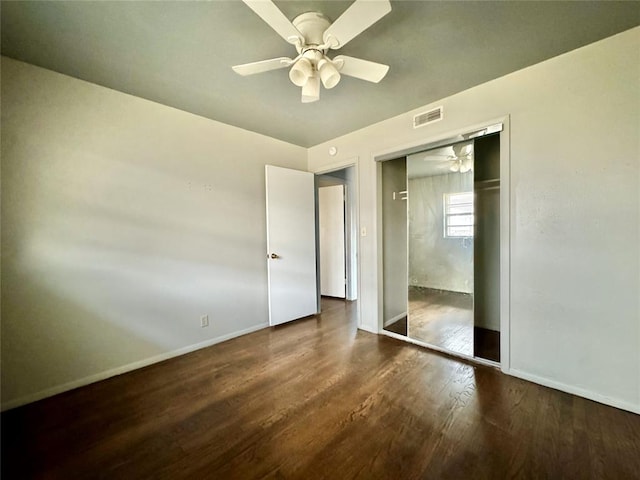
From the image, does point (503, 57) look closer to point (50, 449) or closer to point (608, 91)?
point (608, 91)

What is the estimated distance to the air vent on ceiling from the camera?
2349mm

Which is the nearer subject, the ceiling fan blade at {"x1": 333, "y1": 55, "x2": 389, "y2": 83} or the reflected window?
the ceiling fan blade at {"x1": 333, "y1": 55, "x2": 389, "y2": 83}

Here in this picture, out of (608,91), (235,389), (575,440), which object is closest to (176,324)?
(235,389)

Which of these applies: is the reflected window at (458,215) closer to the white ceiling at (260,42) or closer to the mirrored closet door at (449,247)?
the mirrored closet door at (449,247)

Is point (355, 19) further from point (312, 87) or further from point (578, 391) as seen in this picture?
point (578, 391)

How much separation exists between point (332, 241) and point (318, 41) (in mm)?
3420

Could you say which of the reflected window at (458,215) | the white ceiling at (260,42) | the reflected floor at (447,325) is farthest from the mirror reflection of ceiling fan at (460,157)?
the reflected floor at (447,325)

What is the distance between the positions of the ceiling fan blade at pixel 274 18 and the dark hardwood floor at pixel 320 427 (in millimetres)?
2252

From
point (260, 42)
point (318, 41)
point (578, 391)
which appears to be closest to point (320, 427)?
point (578, 391)

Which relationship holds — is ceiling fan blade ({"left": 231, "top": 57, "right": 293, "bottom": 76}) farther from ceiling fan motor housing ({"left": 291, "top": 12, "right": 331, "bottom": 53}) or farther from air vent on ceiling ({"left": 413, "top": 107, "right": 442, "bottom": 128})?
air vent on ceiling ({"left": 413, "top": 107, "right": 442, "bottom": 128})

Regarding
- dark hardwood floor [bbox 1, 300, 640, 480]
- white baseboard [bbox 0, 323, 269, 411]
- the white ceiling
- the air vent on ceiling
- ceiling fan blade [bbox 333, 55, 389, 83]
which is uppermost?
the white ceiling

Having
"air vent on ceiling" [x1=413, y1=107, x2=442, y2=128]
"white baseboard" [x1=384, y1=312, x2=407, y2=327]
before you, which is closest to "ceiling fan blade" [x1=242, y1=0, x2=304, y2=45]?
"air vent on ceiling" [x1=413, y1=107, x2=442, y2=128]

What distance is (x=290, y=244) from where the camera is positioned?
333cm

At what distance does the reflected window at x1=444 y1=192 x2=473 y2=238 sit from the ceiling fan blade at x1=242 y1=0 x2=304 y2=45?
2019 millimetres
